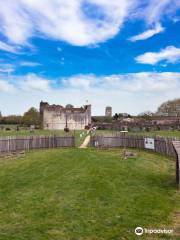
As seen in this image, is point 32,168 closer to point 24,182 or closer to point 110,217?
point 24,182

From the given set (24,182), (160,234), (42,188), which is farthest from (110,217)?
(24,182)

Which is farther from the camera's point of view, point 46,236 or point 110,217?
point 110,217

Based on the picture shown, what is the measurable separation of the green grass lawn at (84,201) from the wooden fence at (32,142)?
9.83m

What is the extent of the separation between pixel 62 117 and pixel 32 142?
3329 centimetres

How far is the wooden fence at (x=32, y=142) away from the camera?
25391mm

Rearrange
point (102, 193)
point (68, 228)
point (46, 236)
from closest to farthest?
point (46, 236) → point (68, 228) → point (102, 193)

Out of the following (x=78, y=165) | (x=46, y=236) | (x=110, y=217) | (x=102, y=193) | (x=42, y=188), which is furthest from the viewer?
(x=78, y=165)

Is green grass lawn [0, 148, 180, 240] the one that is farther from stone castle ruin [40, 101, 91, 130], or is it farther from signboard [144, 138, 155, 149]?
stone castle ruin [40, 101, 91, 130]

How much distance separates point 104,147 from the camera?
28547 millimetres

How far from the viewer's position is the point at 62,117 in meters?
61.0

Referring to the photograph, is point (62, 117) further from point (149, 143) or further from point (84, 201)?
point (84, 201)

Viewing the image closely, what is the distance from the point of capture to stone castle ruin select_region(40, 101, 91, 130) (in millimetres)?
60219

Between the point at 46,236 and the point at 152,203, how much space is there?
3.71 m

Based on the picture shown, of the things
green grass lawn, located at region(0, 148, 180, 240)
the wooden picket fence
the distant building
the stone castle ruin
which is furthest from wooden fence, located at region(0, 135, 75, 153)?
the distant building
